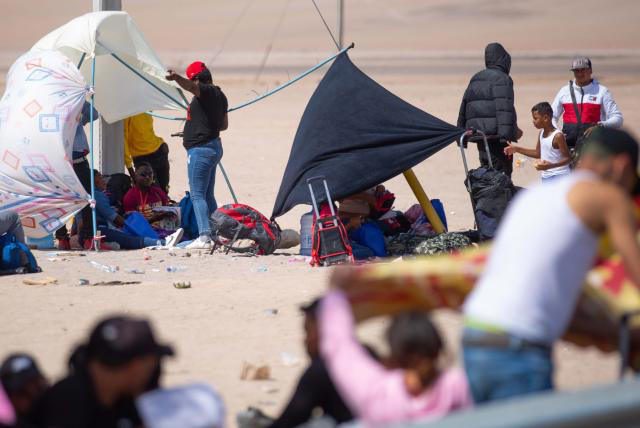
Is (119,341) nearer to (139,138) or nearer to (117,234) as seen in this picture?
(117,234)

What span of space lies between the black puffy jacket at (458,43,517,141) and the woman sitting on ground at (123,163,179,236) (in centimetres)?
282

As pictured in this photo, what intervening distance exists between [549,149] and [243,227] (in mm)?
2605

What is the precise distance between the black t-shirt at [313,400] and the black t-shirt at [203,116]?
6180 millimetres

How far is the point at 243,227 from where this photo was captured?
9.73 metres

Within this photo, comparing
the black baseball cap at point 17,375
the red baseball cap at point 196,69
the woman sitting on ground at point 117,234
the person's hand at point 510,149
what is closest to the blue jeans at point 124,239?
the woman sitting on ground at point 117,234

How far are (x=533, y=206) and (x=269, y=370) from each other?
8.37ft

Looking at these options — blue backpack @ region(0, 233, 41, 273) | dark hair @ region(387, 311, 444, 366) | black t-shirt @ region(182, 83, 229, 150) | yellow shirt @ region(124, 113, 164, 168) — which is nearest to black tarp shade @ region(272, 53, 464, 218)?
black t-shirt @ region(182, 83, 229, 150)

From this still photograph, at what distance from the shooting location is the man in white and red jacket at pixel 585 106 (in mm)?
9867

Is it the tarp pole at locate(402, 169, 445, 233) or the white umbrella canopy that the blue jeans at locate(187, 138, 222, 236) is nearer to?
the white umbrella canopy

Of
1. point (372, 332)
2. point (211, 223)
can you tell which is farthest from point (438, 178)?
point (372, 332)

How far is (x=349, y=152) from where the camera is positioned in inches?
361

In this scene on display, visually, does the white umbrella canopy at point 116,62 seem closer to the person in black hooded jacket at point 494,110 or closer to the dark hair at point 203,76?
the dark hair at point 203,76

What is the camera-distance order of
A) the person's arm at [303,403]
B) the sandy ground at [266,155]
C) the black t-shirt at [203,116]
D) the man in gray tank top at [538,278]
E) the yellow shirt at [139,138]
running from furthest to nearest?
1. the yellow shirt at [139,138]
2. the black t-shirt at [203,116]
3. the sandy ground at [266,155]
4. the person's arm at [303,403]
5. the man in gray tank top at [538,278]

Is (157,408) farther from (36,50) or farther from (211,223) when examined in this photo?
(36,50)
